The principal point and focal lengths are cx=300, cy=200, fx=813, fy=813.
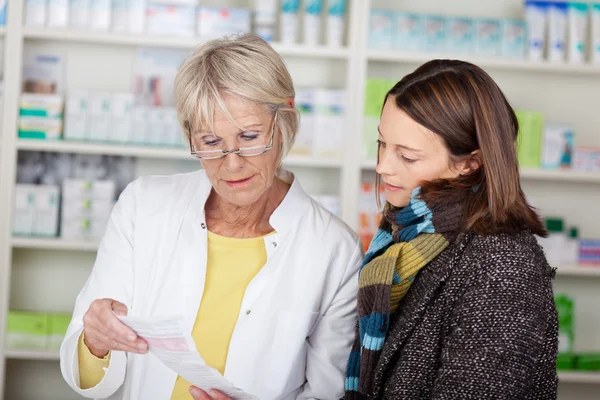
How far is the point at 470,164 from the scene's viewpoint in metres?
1.69

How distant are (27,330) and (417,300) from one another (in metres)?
2.69

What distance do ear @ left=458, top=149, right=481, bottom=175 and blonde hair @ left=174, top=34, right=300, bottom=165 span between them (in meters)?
0.48

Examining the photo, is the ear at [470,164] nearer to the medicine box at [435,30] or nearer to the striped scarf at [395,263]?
the striped scarf at [395,263]

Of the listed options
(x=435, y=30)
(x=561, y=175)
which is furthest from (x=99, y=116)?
(x=561, y=175)

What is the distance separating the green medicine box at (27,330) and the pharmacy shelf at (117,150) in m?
0.79

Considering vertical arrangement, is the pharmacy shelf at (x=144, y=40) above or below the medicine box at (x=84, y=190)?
above

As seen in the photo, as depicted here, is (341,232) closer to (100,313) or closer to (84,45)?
(100,313)

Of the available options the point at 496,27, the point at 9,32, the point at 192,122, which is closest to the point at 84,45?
the point at 9,32

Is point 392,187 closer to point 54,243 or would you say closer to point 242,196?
point 242,196

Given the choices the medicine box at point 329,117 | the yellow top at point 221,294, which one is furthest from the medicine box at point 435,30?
the yellow top at point 221,294

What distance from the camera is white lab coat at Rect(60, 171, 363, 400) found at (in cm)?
196

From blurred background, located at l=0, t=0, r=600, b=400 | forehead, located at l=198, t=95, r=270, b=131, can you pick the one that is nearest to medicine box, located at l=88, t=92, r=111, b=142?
blurred background, located at l=0, t=0, r=600, b=400

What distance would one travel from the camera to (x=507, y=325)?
1.47 meters

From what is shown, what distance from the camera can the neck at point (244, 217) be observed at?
208 centimetres
